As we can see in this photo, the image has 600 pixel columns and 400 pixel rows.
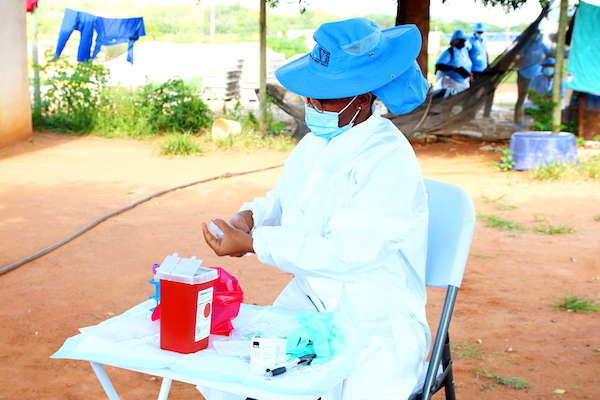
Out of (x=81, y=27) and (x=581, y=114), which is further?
(x=81, y=27)


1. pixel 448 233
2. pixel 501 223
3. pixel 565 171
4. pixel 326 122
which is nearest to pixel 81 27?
pixel 565 171

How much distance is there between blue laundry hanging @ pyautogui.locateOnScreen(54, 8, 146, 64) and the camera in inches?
455

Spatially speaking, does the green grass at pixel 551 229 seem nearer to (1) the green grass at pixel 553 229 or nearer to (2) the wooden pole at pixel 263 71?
(1) the green grass at pixel 553 229

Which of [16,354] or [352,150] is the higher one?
[352,150]

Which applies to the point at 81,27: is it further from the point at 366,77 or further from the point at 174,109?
the point at 366,77

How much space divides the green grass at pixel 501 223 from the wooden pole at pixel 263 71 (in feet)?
16.1

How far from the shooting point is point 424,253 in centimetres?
179

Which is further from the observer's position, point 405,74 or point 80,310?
point 80,310

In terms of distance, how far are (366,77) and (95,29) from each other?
1157 centimetres

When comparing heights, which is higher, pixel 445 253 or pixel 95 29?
pixel 95 29

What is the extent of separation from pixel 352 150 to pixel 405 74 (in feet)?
0.93

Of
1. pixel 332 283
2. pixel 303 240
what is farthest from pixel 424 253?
pixel 303 240

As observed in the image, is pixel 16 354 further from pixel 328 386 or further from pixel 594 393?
pixel 594 393

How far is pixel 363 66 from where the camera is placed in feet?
5.68
